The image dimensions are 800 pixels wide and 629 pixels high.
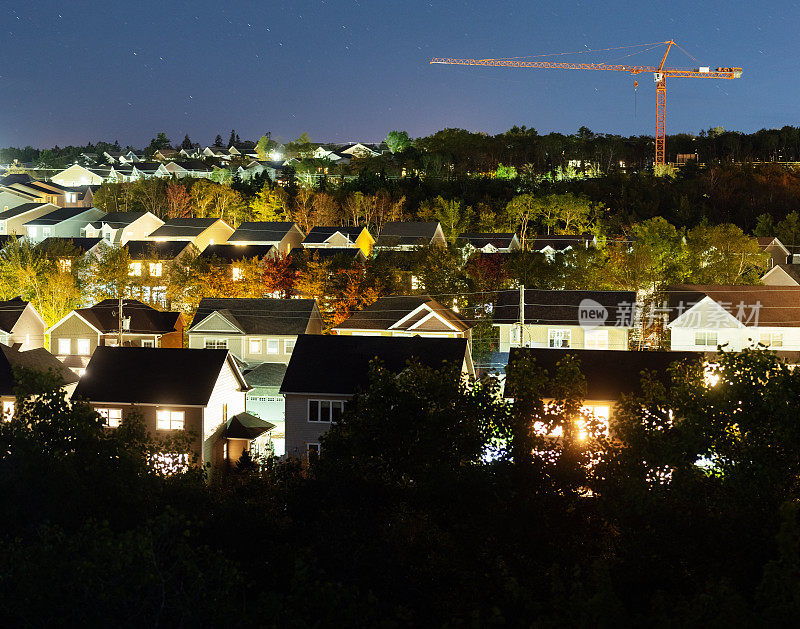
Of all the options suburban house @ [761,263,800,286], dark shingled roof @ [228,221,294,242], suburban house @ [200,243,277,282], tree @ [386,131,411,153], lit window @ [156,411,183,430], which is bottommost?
lit window @ [156,411,183,430]

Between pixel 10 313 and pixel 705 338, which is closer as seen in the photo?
pixel 705 338

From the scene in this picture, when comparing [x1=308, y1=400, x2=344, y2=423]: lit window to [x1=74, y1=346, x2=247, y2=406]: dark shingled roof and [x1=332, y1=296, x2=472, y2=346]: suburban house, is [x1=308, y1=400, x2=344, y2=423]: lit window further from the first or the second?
[x1=332, y1=296, x2=472, y2=346]: suburban house

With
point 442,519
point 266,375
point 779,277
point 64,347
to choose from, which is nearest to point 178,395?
point 266,375

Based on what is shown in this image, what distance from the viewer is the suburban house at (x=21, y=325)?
29.4 meters

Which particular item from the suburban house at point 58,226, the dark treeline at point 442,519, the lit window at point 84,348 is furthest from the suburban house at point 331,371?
the suburban house at point 58,226

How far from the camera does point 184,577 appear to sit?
7938 mm

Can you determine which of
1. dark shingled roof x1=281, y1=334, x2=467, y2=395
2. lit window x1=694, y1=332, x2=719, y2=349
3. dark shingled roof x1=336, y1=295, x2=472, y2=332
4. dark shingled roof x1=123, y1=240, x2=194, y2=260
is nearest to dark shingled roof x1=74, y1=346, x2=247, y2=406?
dark shingled roof x1=281, y1=334, x2=467, y2=395

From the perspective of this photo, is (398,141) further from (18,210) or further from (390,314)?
(390,314)

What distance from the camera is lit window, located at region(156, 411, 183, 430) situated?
62.5ft

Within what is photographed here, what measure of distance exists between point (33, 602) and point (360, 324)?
21914mm

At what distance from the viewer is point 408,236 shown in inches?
1746

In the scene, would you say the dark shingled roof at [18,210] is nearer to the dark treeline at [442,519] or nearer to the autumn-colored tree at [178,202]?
the autumn-colored tree at [178,202]

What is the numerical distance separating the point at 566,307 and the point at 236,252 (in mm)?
18783

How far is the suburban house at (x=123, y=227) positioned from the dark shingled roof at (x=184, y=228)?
249 centimetres
